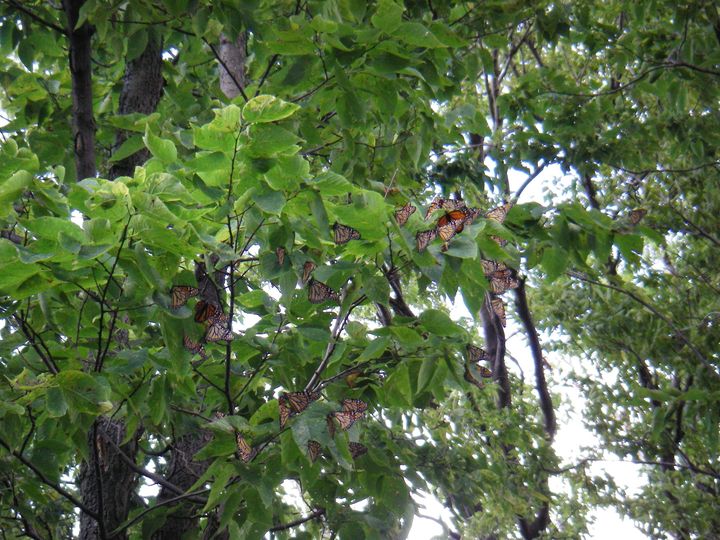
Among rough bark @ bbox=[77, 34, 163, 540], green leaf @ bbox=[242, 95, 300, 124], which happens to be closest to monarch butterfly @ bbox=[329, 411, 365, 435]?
green leaf @ bbox=[242, 95, 300, 124]

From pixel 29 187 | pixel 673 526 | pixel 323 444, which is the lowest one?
pixel 323 444

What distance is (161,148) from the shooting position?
1.98 meters

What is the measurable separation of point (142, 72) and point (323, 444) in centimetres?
239

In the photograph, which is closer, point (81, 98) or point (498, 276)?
point (498, 276)

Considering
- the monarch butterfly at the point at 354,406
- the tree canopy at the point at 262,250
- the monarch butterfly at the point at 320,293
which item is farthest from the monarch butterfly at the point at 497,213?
the monarch butterfly at the point at 354,406

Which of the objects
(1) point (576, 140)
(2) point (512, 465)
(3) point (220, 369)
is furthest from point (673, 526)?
(3) point (220, 369)

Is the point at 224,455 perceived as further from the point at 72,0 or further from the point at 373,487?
the point at 72,0

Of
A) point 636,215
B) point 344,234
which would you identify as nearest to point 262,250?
point 344,234

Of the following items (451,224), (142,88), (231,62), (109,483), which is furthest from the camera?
(231,62)

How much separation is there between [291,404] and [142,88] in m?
2.15

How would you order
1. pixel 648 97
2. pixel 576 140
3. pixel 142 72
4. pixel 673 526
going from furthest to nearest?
pixel 648 97, pixel 673 526, pixel 576 140, pixel 142 72

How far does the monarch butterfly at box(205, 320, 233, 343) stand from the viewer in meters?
2.12

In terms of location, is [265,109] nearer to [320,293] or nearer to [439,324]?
[320,293]

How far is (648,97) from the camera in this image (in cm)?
834
